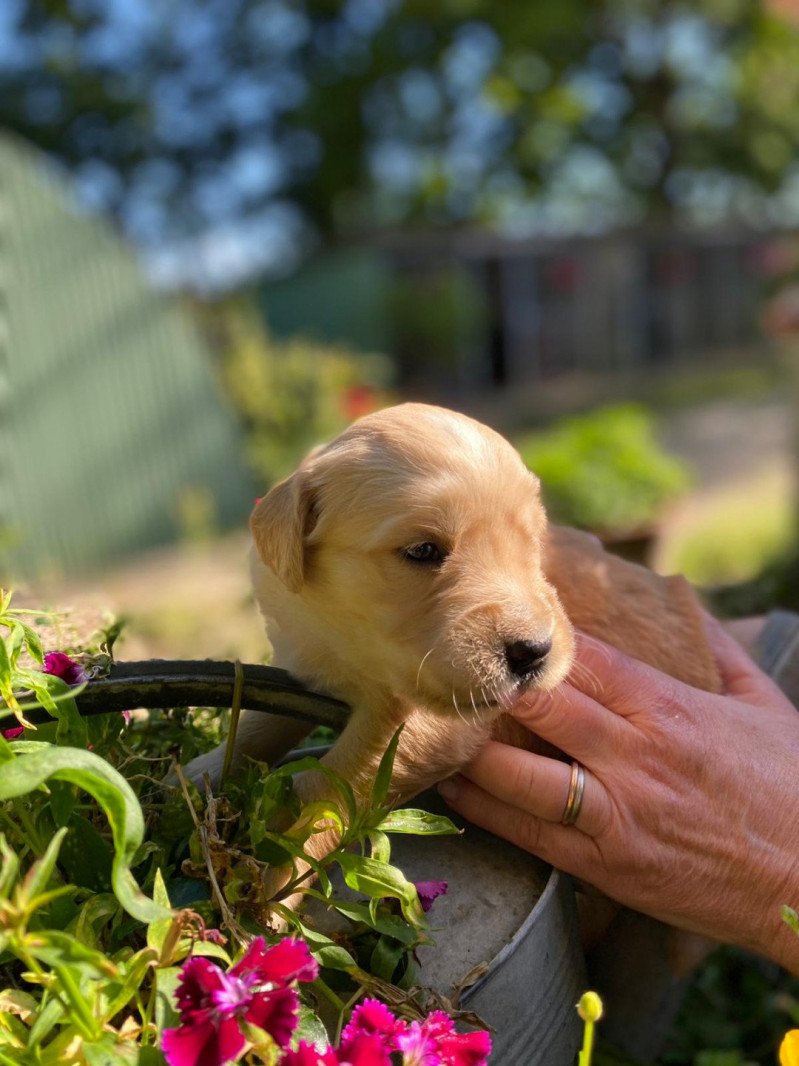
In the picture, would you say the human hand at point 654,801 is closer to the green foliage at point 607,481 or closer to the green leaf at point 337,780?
the green leaf at point 337,780

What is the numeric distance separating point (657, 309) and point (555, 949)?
2319 cm

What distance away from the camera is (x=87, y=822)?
1280 millimetres

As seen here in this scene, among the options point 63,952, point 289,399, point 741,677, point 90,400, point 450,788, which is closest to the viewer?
point 63,952

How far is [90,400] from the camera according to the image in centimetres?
1008

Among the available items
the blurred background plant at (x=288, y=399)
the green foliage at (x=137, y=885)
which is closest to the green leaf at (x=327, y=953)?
the green foliage at (x=137, y=885)

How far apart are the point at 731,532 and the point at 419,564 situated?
7836 mm

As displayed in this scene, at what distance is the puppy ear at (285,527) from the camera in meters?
1.79

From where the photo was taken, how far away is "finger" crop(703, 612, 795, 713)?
2.15 metres

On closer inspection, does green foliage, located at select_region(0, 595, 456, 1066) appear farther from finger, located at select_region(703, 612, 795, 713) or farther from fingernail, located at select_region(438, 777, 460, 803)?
finger, located at select_region(703, 612, 795, 713)

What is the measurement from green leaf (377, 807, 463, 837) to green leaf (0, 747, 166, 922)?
0.38 m

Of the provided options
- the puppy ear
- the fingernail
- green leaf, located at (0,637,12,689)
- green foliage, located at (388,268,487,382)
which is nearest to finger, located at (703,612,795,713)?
the fingernail

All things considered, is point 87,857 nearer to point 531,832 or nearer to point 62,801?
point 62,801

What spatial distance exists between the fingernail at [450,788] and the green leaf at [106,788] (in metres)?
0.72

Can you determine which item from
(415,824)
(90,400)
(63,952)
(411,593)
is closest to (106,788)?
(63,952)
